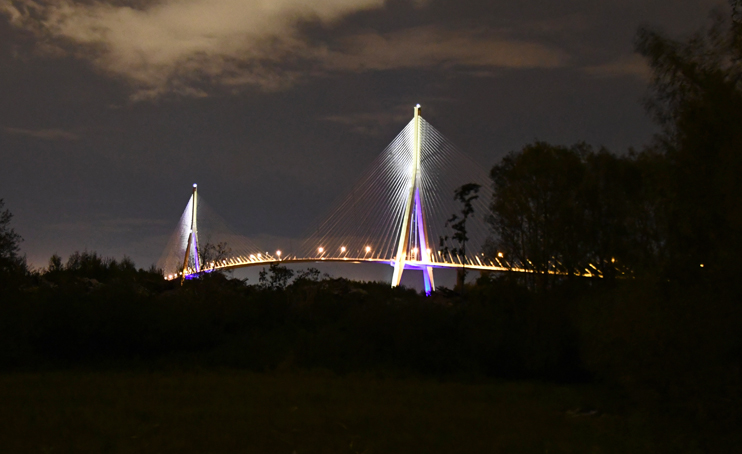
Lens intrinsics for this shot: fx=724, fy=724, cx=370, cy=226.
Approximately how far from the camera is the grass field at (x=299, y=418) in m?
7.80

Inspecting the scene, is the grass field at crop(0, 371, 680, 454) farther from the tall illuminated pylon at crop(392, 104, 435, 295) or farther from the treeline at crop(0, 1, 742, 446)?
the tall illuminated pylon at crop(392, 104, 435, 295)

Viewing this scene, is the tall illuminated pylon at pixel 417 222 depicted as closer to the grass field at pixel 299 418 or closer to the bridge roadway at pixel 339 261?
the bridge roadway at pixel 339 261

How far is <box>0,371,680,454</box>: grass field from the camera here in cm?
780

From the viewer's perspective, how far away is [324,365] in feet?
51.2

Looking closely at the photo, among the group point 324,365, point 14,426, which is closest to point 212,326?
point 324,365

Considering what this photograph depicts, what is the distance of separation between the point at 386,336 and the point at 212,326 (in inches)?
175

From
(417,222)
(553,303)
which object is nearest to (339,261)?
(417,222)

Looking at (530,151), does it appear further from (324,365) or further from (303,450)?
(303,450)

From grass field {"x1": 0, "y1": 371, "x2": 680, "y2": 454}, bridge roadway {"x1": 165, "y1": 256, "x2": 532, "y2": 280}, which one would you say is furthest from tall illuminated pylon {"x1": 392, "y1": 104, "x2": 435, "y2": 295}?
grass field {"x1": 0, "y1": 371, "x2": 680, "y2": 454}

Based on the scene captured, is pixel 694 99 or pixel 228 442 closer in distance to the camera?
pixel 228 442

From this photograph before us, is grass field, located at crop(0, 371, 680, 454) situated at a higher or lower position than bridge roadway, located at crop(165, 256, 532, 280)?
lower

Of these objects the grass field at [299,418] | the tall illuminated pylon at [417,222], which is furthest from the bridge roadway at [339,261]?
the grass field at [299,418]

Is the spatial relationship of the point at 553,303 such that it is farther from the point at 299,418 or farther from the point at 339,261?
the point at 339,261

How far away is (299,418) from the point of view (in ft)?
30.1
